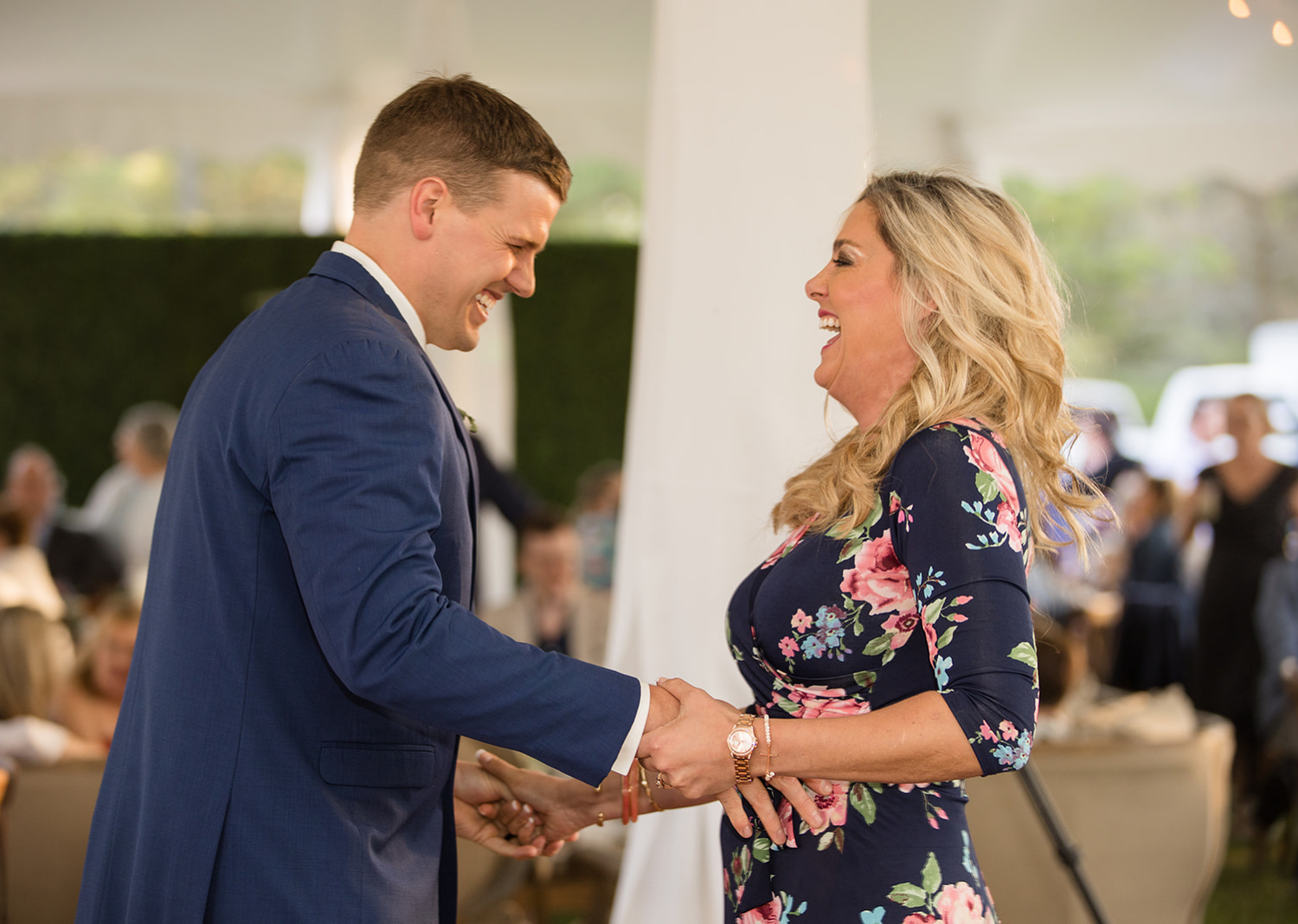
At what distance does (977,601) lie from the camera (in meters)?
1.40

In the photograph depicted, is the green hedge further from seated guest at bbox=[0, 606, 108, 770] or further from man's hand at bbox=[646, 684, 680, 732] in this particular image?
man's hand at bbox=[646, 684, 680, 732]

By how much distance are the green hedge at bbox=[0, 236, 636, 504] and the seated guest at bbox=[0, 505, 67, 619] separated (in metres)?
4.41

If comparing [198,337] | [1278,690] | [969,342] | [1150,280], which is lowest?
[1278,690]

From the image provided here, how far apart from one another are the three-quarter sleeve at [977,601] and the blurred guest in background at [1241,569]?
16.4ft

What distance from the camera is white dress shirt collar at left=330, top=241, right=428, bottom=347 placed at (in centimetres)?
157

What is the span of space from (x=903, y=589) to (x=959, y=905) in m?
0.42

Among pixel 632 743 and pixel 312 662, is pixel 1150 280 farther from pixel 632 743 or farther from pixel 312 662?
pixel 312 662

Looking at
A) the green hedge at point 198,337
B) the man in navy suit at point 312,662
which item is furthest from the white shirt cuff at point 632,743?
the green hedge at point 198,337

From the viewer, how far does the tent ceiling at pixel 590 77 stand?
4559mm

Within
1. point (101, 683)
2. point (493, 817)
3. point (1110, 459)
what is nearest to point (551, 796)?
point (493, 817)

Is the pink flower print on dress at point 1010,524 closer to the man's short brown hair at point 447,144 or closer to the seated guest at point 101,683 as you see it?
the man's short brown hair at point 447,144

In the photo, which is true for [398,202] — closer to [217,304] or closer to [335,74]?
[335,74]

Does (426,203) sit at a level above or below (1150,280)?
below

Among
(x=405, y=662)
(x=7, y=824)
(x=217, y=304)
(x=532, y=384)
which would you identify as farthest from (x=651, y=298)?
(x=217, y=304)
